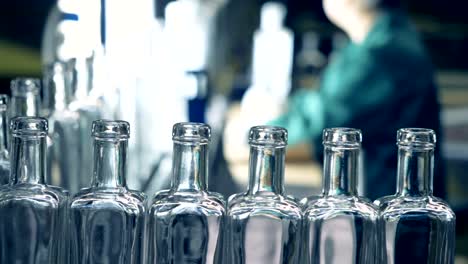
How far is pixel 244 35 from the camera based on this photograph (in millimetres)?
3156

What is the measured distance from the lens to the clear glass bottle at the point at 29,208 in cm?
69

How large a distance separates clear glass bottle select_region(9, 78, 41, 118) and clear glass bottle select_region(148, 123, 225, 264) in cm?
24

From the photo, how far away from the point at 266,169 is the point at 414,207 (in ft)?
0.40

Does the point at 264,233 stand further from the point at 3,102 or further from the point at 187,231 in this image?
the point at 3,102

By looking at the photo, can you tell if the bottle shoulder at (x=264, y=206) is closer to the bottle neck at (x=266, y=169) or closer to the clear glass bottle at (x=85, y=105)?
the bottle neck at (x=266, y=169)

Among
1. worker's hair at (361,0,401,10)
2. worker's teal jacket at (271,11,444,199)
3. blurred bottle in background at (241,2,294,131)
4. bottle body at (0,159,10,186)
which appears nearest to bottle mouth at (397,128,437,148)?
bottle body at (0,159,10,186)

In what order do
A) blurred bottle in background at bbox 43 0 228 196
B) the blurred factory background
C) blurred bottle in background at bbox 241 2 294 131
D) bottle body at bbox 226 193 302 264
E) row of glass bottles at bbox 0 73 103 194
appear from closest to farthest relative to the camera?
1. bottle body at bbox 226 193 302 264
2. row of glass bottles at bbox 0 73 103 194
3. blurred bottle in background at bbox 43 0 228 196
4. the blurred factory background
5. blurred bottle in background at bbox 241 2 294 131

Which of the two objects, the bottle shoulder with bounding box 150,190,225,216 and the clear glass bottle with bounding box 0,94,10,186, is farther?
the clear glass bottle with bounding box 0,94,10,186

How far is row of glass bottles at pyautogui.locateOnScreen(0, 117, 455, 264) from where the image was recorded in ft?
2.25

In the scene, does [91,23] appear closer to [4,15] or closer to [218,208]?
[218,208]

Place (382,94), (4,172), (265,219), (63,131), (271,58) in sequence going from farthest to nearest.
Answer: (271,58)
(382,94)
(63,131)
(4,172)
(265,219)

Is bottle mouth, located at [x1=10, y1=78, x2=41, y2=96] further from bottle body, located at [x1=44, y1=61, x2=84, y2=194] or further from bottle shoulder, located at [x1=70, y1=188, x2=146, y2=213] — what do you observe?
bottle shoulder, located at [x1=70, y1=188, x2=146, y2=213]

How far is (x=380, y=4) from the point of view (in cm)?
224

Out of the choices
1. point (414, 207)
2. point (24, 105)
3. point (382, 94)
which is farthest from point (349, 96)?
point (414, 207)
